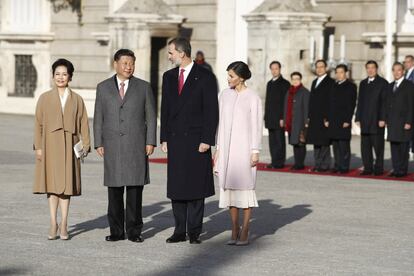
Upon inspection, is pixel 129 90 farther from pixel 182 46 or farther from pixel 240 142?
pixel 240 142

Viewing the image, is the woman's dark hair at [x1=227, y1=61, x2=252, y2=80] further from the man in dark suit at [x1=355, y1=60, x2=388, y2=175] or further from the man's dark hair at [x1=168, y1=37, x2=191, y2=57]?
the man in dark suit at [x1=355, y1=60, x2=388, y2=175]

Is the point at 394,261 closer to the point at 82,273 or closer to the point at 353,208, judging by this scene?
the point at 82,273

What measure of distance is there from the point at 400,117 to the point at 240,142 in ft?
25.1

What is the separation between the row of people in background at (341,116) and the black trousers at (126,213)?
7.93 metres

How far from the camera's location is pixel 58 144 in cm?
1255

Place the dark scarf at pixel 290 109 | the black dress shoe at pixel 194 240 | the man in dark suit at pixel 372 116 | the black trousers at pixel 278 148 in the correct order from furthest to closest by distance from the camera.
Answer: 1. the black trousers at pixel 278 148
2. the dark scarf at pixel 290 109
3. the man in dark suit at pixel 372 116
4. the black dress shoe at pixel 194 240

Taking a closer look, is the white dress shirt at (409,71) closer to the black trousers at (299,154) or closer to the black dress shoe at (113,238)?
the black trousers at (299,154)

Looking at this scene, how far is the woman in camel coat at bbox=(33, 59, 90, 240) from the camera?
12500mm

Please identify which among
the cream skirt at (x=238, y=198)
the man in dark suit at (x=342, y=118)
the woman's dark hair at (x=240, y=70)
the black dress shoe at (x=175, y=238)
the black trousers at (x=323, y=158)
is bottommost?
the black dress shoe at (x=175, y=238)

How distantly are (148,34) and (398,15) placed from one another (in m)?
6.73

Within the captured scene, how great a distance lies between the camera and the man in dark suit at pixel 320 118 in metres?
20.5

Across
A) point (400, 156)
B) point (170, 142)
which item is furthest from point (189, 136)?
point (400, 156)

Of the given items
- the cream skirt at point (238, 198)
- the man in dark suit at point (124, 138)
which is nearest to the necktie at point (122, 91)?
the man in dark suit at point (124, 138)

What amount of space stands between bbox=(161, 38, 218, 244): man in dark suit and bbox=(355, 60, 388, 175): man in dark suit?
7.80m
